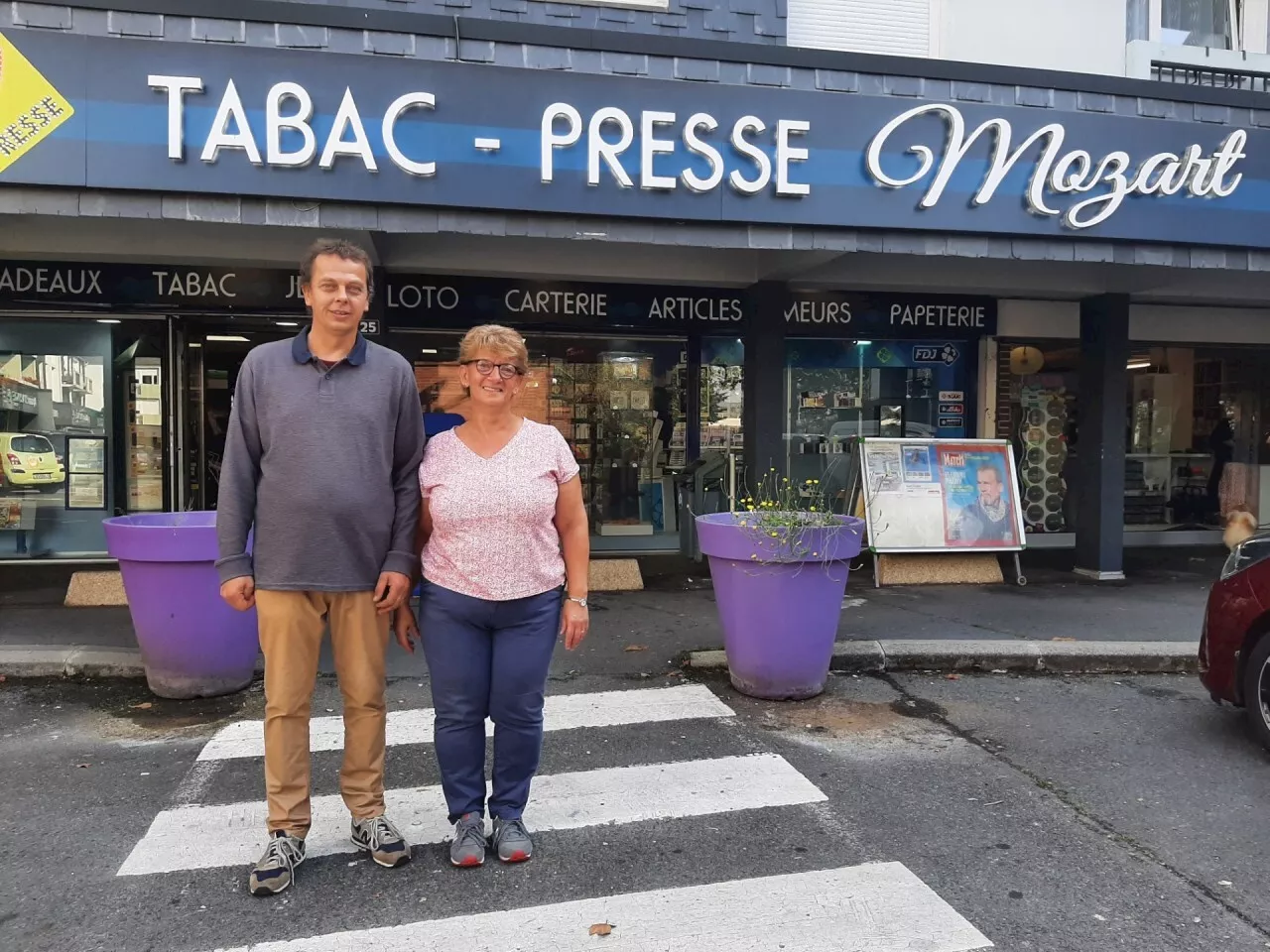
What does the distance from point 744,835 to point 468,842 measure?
1.08 m

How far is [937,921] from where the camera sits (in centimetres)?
296

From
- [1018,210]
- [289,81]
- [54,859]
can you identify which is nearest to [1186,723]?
[1018,210]

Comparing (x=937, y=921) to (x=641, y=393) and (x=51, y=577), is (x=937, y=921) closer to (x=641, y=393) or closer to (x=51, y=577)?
(x=641, y=393)

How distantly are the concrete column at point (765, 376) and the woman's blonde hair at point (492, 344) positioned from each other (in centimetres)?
579

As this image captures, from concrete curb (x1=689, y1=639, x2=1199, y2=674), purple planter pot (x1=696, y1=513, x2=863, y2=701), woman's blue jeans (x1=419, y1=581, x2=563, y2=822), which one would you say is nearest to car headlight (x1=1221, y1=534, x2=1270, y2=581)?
concrete curb (x1=689, y1=639, x2=1199, y2=674)

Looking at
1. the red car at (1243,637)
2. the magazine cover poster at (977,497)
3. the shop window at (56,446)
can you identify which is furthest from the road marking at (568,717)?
the shop window at (56,446)

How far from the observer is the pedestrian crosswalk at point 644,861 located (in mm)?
2854

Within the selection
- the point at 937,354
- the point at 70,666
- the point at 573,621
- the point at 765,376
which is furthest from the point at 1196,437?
the point at 70,666

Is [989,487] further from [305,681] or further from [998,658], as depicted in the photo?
[305,681]

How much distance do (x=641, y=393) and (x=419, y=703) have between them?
19.0 feet

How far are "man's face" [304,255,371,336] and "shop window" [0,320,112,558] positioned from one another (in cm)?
744

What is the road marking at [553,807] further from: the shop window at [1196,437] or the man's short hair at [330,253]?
the shop window at [1196,437]

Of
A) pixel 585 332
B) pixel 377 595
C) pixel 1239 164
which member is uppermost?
pixel 1239 164

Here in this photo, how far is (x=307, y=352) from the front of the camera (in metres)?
3.09
